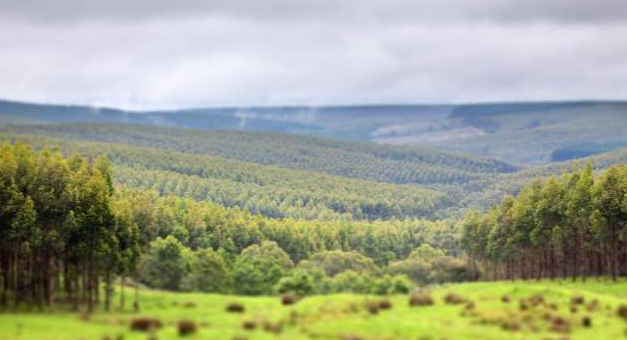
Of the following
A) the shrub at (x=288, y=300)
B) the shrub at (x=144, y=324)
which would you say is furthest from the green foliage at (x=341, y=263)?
the shrub at (x=144, y=324)

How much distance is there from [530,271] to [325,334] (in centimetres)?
8306

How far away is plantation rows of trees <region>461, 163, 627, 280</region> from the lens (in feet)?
484

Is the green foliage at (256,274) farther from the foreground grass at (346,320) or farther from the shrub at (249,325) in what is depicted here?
the shrub at (249,325)

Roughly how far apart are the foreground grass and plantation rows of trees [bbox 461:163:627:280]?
41392mm

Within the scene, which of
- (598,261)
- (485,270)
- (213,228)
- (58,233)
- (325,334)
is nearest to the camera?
(325,334)

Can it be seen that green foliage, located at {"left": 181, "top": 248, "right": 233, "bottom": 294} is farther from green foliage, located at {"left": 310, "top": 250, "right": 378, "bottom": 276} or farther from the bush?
green foliage, located at {"left": 310, "top": 250, "right": 378, "bottom": 276}

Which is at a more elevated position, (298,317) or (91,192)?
(91,192)

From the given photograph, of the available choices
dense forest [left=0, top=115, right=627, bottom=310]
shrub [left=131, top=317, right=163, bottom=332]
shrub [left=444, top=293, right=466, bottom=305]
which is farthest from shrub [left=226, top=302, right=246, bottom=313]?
shrub [left=444, top=293, right=466, bottom=305]

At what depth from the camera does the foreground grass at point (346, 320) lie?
86625mm

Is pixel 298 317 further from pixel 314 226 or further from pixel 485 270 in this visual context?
pixel 314 226

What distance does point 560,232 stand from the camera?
493 ft

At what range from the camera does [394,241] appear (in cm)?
19712

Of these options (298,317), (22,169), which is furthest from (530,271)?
(22,169)

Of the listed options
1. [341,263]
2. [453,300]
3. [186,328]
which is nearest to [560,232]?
[341,263]
